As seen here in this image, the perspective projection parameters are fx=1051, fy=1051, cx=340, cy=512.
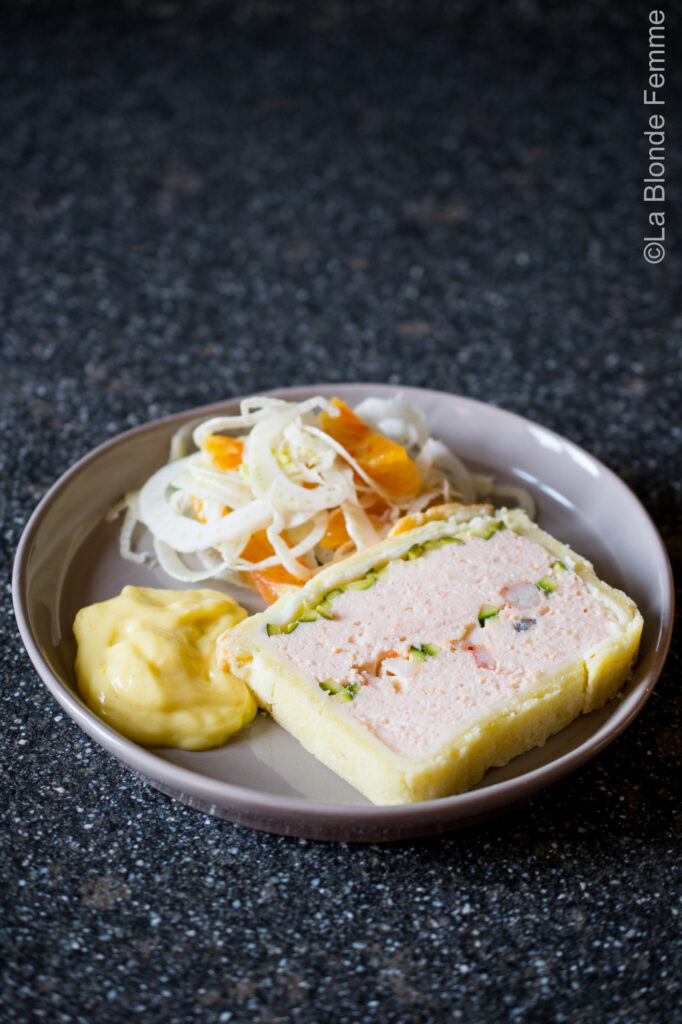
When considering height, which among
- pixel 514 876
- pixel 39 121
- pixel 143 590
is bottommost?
pixel 514 876

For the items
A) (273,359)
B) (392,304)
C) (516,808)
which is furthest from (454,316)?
(516,808)

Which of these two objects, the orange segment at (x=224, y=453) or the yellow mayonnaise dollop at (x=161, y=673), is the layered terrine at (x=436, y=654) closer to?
the yellow mayonnaise dollop at (x=161, y=673)

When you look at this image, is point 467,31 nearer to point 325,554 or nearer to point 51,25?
point 51,25

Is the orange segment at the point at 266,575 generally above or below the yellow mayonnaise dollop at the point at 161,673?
below

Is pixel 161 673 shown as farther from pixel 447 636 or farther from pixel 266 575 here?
pixel 447 636

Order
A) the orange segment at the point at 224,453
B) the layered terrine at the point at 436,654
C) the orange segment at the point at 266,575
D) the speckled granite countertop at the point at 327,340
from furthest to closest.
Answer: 1. the orange segment at the point at 224,453
2. the orange segment at the point at 266,575
3. the layered terrine at the point at 436,654
4. the speckled granite countertop at the point at 327,340

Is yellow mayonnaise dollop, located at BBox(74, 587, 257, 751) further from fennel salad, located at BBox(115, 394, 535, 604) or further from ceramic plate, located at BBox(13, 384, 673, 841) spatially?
fennel salad, located at BBox(115, 394, 535, 604)

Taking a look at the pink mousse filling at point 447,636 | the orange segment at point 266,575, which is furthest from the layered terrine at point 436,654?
the orange segment at point 266,575
